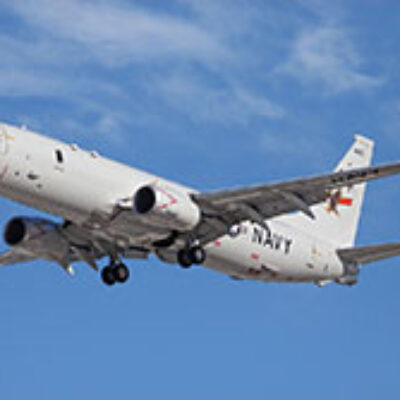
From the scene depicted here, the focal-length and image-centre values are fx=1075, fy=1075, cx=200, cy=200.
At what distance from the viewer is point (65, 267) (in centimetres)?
4797

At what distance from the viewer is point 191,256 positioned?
4422 cm

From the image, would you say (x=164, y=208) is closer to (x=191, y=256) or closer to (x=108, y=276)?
(x=191, y=256)

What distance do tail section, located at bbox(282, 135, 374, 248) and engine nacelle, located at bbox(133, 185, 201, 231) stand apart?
9.76 m

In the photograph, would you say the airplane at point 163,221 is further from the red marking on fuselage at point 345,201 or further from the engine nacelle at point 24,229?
the red marking on fuselage at point 345,201

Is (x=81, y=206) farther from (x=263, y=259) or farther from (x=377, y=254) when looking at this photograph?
(x=377, y=254)

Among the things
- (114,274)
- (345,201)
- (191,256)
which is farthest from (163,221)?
(345,201)

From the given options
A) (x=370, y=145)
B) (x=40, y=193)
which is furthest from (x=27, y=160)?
(x=370, y=145)

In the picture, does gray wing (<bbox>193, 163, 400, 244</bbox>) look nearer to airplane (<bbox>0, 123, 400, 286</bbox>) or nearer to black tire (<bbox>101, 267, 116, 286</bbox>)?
airplane (<bbox>0, 123, 400, 286</bbox>)

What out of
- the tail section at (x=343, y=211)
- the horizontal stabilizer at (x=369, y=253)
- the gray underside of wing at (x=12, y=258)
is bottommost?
the gray underside of wing at (x=12, y=258)

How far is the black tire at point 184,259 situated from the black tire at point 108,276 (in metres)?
4.56

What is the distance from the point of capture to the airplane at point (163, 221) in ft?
133

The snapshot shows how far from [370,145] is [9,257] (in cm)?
1983

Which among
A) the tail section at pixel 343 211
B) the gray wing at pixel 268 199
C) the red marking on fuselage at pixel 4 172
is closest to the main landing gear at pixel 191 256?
the gray wing at pixel 268 199

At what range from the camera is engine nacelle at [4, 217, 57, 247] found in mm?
45969
